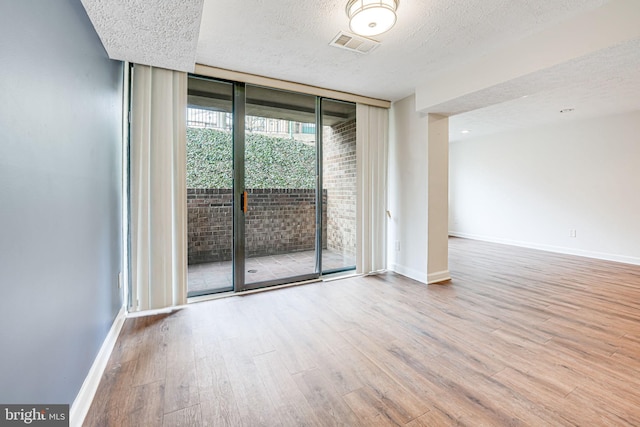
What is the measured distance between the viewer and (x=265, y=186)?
3.56 meters

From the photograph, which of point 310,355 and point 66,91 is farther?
point 310,355

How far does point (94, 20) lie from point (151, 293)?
2.20 meters

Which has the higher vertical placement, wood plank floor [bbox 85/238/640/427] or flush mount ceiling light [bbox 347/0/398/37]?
flush mount ceiling light [bbox 347/0/398/37]

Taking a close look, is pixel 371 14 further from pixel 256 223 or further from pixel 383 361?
pixel 256 223

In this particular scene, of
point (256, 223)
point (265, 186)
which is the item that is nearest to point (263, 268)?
point (256, 223)

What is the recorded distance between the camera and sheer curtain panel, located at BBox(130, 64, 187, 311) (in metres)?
2.61

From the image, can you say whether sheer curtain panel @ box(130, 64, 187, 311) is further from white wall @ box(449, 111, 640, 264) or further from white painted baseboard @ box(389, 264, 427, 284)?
white wall @ box(449, 111, 640, 264)

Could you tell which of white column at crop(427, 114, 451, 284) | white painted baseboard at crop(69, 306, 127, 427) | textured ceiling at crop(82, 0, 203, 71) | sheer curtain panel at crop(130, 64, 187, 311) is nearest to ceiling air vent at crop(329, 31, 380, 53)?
textured ceiling at crop(82, 0, 203, 71)

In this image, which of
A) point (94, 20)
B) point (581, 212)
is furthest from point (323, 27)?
point (581, 212)

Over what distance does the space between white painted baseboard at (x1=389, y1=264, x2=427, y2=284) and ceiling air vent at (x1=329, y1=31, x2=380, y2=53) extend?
2.69m

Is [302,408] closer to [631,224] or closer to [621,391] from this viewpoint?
[621,391]

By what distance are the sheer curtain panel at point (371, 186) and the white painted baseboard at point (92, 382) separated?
279 cm

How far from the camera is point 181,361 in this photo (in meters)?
1.93

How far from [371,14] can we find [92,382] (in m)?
2.84
